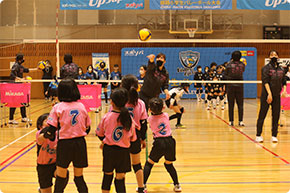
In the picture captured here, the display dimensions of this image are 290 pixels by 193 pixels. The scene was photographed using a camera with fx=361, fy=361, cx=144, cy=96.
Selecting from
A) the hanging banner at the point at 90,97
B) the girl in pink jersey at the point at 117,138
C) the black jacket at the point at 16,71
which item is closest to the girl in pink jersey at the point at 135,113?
the girl in pink jersey at the point at 117,138

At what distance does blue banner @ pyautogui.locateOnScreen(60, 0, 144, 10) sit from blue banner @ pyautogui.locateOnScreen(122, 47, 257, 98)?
4.70m

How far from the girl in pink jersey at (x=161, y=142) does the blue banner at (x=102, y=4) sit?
29.7ft

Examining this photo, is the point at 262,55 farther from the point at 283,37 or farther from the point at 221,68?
the point at 221,68

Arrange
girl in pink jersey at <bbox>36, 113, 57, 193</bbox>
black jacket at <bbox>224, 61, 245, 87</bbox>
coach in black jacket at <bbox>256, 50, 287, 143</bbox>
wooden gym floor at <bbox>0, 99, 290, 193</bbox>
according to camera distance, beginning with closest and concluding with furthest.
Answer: girl in pink jersey at <bbox>36, 113, 57, 193</bbox>, wooden gym floor at <bbox>0, 99, 290, 193</bbox>, coach in black jacket at <bbox>256, 50, 287, 143</bbox>, black jacket at <bbox>224, 61, 245, 87</bbox>

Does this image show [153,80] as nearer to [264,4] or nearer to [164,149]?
[164,149]

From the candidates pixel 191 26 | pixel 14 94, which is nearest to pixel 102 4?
pixel 14 94

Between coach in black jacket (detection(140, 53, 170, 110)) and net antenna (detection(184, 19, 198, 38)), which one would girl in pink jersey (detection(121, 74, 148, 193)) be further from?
net antenna (detection(184, 19, 198, 38))

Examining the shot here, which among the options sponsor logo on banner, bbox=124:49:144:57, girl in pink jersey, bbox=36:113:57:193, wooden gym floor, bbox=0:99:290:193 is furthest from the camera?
sponsor logo on banner, bbox=124:49:144:57

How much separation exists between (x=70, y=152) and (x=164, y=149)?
1.25 m

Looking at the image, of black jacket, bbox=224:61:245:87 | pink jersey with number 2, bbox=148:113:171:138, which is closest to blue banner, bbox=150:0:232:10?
black jacket, bbox=224:61:245:87

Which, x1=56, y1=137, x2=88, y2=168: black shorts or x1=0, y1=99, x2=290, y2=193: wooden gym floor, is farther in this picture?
x1=0, y1=99, x2=290, y2=193: wooden gym floor

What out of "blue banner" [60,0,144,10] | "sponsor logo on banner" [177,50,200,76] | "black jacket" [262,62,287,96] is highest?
"blue banner" [60,0,144,10]

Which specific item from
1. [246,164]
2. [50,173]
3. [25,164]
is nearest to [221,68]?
[246,164]

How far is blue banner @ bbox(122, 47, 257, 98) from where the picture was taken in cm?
1759
